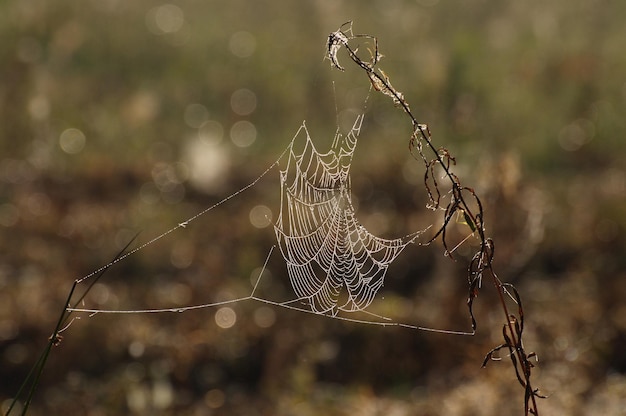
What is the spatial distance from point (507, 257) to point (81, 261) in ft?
9.32

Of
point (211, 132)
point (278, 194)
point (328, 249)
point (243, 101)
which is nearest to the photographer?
point (328, 249)

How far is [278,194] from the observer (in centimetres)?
652

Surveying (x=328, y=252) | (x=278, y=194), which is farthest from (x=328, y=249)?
(x=278, y=194)

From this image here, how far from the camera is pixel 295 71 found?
857 centimetres

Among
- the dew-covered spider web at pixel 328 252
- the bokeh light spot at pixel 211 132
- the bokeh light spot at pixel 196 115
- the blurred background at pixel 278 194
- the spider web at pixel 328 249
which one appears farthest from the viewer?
the bokeh light spot at pixel 196 115

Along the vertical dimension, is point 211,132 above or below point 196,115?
below

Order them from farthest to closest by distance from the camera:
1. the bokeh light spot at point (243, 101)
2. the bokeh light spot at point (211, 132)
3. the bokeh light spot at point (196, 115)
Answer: the bokeh light spot at point (243, 101)
the bokeh light spot at point (196, 115)
the bokeh light spot at point (211, 132)

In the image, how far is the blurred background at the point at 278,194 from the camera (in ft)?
14.6

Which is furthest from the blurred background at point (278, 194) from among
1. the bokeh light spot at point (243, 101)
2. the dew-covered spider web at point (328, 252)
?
the dew-covered spider web at point (328, 252)

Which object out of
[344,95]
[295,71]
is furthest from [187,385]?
[295,71]

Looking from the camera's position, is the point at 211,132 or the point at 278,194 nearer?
the point at 278,194

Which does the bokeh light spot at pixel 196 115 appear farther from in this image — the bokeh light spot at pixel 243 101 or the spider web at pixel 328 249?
the spider web at pixel 328 249

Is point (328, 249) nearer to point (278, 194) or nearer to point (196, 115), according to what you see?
point (278, 194)

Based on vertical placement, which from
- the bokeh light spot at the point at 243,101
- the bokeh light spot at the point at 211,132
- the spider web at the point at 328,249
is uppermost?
the bokeh light spot at the point at 243,101
